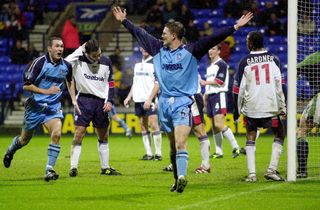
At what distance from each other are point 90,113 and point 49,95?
0.93 m

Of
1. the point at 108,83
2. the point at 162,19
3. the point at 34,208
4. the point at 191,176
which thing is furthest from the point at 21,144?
the point at 162,19

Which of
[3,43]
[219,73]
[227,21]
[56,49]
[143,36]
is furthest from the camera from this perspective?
[3,43]

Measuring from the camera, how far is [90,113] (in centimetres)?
1336

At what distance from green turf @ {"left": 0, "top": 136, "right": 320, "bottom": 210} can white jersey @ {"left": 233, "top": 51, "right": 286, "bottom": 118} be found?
114 cm

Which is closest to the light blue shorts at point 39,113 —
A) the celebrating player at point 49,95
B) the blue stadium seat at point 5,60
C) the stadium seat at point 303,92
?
the celebrating player at point 49,95

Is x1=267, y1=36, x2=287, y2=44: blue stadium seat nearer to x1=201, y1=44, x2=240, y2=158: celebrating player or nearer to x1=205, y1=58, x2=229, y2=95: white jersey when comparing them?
x1=201, y1=44, x2=240, y2=158: celebrating player

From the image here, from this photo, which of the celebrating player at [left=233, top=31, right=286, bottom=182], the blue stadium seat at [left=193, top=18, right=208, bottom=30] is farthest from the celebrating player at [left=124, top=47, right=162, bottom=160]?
the blue stadium seat at [left=193, top=18, right=208, bottom=30]

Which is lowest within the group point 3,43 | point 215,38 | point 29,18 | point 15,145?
point 15,145

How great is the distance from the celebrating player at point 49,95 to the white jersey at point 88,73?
436 mm

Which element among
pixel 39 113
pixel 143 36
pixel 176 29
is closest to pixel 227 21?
pixel 39 113

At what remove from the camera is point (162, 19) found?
28.1 metres

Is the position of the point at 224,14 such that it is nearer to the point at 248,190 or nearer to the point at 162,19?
the point at 162,19

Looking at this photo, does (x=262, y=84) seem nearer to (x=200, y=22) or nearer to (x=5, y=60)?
(x=200, y=22)

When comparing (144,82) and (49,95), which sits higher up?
(144,82)
